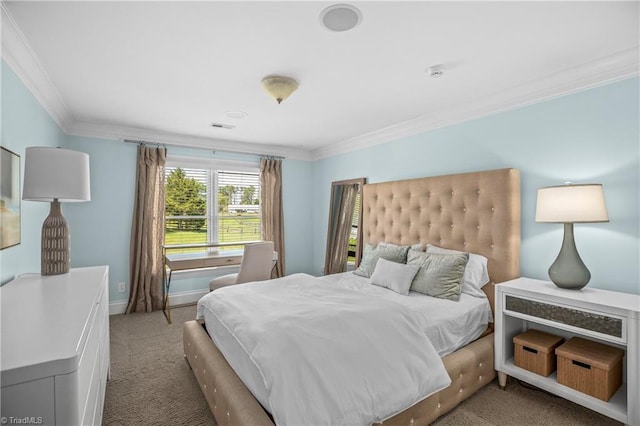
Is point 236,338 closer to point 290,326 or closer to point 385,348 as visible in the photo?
point 290,326

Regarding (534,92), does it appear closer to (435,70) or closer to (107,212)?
(435,70)

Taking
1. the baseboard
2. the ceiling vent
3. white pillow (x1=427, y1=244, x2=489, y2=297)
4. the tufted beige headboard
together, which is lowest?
the baseboard

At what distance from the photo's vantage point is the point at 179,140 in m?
4.35

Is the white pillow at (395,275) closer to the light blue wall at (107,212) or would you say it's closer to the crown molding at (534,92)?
the crown molding at (534,92)

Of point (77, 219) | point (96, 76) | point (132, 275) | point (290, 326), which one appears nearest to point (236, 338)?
point (290, 326)

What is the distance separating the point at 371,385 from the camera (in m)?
1.54

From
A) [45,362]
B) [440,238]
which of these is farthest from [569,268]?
[45,362]

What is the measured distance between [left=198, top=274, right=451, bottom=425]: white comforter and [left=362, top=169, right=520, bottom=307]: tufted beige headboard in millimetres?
1277

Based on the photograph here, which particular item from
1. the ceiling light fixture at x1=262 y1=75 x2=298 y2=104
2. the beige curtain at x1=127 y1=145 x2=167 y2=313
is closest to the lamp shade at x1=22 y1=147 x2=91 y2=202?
the ceiling light fixture at x1=262 y1=75 x2=298 y2=104

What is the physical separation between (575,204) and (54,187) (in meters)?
3.42

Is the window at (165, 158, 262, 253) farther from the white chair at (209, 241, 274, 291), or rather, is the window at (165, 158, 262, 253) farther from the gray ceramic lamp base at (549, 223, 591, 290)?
the gray ceramic lamp base at (549, 223, 591, 290)

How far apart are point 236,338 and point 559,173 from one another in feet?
8.84

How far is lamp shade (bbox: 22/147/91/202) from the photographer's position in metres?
1.95

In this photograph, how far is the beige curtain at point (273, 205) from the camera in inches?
198
